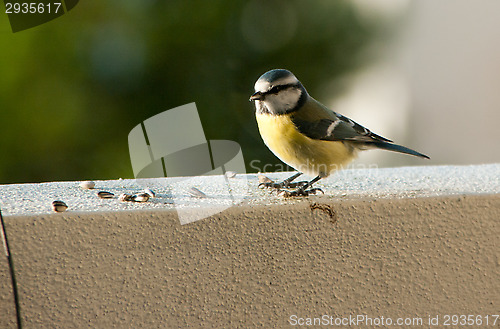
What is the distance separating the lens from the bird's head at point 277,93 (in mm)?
1504

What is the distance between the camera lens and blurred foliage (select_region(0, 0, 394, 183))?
2.77 m

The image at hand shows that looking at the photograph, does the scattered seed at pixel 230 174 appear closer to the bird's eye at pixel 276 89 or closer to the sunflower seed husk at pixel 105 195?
the bird's eye at pixel 276 89

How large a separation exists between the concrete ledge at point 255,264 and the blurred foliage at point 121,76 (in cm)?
173

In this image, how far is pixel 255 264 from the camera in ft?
3.28

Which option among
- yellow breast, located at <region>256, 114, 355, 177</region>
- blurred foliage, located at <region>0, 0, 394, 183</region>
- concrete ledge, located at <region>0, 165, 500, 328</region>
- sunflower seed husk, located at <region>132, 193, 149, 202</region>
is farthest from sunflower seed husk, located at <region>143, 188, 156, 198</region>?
blurred foliage, located at <region>0, 0, 394, 183</region>

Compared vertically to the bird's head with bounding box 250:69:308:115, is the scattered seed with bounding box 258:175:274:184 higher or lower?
lower

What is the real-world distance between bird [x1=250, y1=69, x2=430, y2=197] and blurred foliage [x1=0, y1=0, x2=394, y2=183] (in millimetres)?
1191

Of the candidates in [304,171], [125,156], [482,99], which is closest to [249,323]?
[304,171]

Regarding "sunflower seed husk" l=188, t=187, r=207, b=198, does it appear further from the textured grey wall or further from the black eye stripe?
the black eye stripe

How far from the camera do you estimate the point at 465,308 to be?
3.34 ft

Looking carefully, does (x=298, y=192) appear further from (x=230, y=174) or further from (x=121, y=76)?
(x=121, y=76)

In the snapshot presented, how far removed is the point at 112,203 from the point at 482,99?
3206 millimetres

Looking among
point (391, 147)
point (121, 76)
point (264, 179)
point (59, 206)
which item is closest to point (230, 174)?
point (264, 179)

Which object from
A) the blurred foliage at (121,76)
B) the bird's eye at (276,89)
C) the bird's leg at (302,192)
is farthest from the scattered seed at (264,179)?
the blurred foliage at (121,76)
